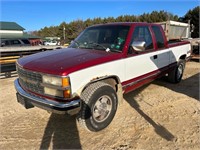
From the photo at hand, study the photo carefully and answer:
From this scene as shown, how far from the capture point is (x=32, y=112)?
15.0 ft

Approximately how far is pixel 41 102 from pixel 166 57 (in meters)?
3.78

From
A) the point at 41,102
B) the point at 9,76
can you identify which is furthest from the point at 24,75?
the point at 9,76

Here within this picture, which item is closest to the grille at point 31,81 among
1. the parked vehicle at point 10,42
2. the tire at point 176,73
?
the tire at point 176,73

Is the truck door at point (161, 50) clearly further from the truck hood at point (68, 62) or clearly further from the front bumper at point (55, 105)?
the front bumper at point (55, 105)

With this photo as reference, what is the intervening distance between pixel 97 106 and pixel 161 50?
271cm

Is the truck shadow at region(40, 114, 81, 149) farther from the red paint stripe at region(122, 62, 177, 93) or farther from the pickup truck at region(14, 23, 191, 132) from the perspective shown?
the red paint stripe at region(122, 62, 177, 93)

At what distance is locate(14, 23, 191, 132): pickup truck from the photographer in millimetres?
3150

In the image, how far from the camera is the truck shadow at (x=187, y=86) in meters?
5.64

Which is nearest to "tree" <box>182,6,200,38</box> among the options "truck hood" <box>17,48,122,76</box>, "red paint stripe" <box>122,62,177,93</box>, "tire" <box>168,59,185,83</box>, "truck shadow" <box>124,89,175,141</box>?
"tire" <box>168,59,185,83</box>

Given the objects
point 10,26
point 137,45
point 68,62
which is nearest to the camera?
point 68,62

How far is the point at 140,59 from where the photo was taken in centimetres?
451

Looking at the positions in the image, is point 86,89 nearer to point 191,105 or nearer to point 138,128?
point 138,128

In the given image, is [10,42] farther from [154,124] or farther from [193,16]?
[193,16]

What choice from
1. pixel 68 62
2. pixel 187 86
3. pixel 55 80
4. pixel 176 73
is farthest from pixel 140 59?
pixel 187 86
